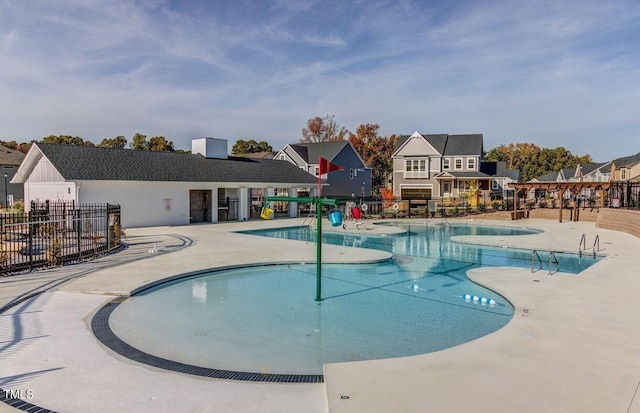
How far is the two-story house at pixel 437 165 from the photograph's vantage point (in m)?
48.9

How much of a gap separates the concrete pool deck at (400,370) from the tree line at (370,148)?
184 ft

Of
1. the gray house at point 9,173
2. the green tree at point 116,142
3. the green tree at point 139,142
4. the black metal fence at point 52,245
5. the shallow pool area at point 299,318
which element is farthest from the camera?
the green tree at point 116,142

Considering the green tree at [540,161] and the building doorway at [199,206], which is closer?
the building doorway at [199,206]

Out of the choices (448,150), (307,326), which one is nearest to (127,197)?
(307,326)

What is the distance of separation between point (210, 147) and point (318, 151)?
17.7 meters

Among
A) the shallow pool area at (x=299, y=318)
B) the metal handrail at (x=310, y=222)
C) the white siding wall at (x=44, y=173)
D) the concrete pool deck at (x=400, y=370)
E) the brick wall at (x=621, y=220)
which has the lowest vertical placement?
the shallow pool area at (x=299, y=318)

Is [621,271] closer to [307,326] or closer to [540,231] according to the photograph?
[307,326]

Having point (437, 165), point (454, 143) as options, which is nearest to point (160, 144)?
point (437, 165)

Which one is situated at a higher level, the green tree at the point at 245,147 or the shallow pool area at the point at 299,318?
the green tree at the point at 245,147

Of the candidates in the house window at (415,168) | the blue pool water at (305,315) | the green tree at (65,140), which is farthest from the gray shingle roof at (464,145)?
the green tree at (65,140)

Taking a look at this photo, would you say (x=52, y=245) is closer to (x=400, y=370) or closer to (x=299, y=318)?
(x=299, y=318)

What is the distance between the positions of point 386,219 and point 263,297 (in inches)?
858

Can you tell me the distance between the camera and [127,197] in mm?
24281

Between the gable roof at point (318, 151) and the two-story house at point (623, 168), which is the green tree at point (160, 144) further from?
the two-story house at point (623, 168)
